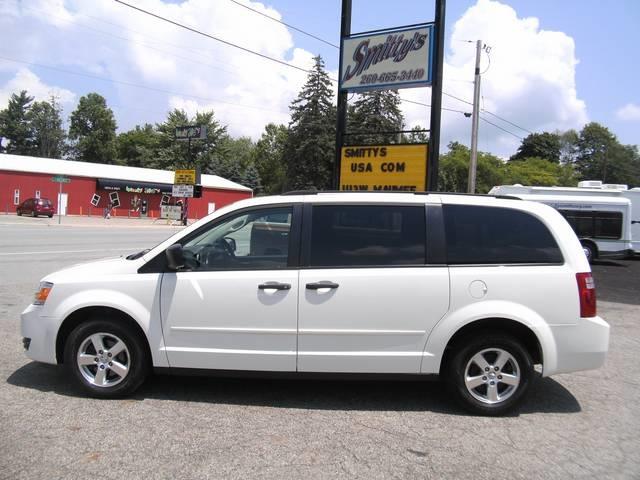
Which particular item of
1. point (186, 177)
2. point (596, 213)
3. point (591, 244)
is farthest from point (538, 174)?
point (591, 244)

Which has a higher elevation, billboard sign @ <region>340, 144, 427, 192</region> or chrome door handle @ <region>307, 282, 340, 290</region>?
billboard sign @ <region>340, 144, 427, 192</region>

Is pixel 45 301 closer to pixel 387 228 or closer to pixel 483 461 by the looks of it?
pixel 387 228

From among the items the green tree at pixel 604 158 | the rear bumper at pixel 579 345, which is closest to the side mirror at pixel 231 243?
the rear bumper at pixel 579 345

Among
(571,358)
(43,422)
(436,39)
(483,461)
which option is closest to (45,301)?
(43,422)

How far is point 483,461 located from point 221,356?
2164 millimetres

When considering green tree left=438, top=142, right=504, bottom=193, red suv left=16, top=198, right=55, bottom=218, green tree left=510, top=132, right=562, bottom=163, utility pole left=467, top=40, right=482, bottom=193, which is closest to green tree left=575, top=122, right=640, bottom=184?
green tree left=510, top=132, right=562, bottom=163

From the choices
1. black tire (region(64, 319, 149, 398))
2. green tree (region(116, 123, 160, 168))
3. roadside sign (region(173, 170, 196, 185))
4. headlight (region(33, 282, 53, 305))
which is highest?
green tree (region(116, 123, 160, 168))

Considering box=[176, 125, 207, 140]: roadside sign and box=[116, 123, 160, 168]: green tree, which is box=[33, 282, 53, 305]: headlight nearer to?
box=[176, 125, 207, 140]: roadside sign

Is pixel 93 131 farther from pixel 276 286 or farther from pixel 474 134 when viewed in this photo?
pixel 276 286

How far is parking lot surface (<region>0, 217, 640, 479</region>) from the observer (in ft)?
11.3

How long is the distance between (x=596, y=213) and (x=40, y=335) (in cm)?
2158

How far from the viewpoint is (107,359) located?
449cm

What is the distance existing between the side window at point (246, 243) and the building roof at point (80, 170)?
153ft

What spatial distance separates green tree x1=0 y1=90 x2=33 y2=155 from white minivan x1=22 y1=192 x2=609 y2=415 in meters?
105
